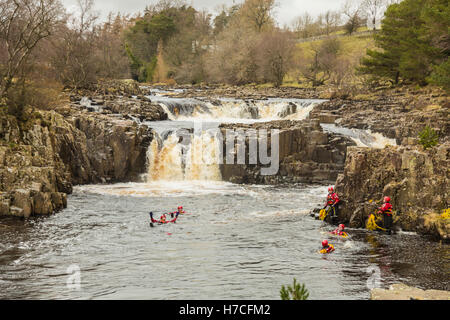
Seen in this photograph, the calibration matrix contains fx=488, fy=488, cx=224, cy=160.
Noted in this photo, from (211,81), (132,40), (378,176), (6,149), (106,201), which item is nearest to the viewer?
(378,176)

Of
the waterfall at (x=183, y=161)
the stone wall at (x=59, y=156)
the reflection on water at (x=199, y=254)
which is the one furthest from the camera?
the waterfall at (x=183, y=161)

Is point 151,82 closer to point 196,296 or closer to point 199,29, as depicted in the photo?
point 199,29

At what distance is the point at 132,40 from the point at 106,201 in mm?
66721

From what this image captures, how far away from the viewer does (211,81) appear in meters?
73.3

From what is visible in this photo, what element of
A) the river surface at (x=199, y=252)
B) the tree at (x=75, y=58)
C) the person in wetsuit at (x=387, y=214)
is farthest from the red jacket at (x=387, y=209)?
the tree at (x=75, y=58)

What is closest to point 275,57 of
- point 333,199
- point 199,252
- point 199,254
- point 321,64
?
point 321,64

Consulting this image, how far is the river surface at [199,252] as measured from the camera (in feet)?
43.2

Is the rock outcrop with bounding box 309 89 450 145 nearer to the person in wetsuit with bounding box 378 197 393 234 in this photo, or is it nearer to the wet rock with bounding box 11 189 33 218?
the person in wetsuit with bounding box 378 197 393 234

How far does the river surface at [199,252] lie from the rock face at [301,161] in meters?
3.19

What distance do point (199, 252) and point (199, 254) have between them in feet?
0.77

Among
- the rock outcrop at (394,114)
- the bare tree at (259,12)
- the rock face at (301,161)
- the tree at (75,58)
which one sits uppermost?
the bare tree at (259,12)

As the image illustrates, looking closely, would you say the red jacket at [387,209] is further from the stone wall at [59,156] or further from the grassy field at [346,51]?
the grassy field at [346,51]

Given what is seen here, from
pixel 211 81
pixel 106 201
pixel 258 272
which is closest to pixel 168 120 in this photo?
pixel 106 201

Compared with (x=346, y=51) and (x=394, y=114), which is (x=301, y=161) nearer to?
(x=394, y=114)
